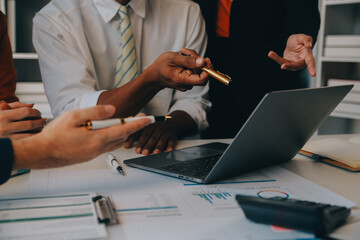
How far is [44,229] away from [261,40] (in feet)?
4.45

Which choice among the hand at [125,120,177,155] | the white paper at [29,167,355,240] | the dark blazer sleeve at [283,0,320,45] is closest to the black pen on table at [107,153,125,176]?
the white paper at [29,167,355,240]

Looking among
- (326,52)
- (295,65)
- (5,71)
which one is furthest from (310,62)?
(326,52)

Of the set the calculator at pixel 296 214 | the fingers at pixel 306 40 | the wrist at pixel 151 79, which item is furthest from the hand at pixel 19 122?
the fingers at pixel 306 40

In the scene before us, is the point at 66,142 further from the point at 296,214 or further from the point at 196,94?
the point at 196,94

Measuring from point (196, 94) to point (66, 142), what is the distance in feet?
3.23

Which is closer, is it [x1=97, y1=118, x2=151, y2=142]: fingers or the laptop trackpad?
[x1=97, y1=118, x2=151, y2=142]: fingers

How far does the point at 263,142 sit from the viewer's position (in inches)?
30.8

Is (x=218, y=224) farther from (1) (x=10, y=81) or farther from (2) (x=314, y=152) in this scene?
(1) (x=10, y=81)

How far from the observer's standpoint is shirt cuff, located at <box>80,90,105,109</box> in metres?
1.23

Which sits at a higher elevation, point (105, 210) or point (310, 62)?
point (310, 62)

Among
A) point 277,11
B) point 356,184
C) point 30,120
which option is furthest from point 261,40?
point 30,120

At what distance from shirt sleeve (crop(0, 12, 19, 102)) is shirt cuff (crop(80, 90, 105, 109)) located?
0.33m

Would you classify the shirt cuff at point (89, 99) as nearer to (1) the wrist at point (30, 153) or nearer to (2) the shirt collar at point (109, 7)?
(2) the shirt collar at point (109, 7)

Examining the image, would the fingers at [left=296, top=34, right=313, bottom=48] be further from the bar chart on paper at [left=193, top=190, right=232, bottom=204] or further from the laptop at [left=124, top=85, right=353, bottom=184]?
the bar chart on paper at [left=193, top=190, right=232, bottom=204]
